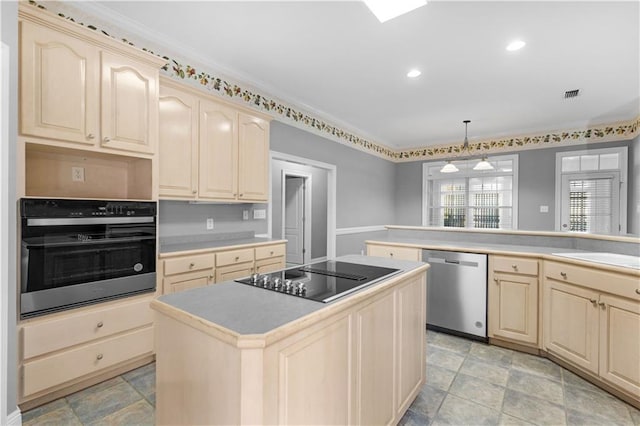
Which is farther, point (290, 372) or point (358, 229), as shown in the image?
point (358, 229)

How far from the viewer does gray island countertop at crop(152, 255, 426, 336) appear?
951mm

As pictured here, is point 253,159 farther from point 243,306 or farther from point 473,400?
point 473,400

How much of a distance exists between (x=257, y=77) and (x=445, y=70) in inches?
80.2

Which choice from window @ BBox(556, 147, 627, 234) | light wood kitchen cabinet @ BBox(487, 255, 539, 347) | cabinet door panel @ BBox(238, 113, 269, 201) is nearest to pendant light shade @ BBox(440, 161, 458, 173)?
window @ BBox(556, 147, 627, 234)

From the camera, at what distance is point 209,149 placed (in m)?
2.86

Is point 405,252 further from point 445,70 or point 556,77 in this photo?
point 556,77

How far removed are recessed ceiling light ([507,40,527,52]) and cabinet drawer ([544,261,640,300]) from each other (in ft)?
6.28

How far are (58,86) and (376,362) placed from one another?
96.0 inches

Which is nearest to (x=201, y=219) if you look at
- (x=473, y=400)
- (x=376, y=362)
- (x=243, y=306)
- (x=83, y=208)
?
(x=83, y=208)

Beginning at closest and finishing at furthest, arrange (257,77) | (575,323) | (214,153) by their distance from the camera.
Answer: (575,323) → (214,153) → (257,77)

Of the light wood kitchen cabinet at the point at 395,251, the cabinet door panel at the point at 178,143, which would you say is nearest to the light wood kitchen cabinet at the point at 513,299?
the light wood kitchen cabinet at the point at 395,251

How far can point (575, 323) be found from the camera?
2.36m

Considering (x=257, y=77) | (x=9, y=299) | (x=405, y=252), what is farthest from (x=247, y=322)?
(x=257, y=77)

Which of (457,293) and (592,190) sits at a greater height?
(592,190)
